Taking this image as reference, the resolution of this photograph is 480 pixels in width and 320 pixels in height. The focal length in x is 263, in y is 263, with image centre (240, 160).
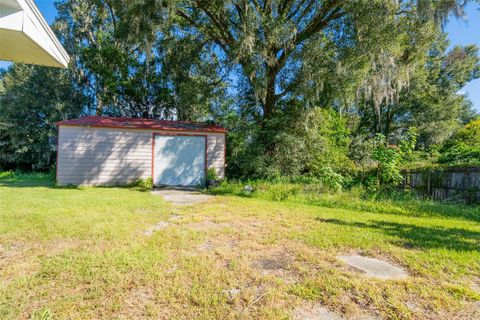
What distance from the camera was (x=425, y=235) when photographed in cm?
351

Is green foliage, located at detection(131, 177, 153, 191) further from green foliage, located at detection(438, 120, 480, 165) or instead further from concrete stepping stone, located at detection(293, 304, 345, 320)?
green foliage, located at detection(438, 120, 480, 165)

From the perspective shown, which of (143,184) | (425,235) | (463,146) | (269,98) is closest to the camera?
(425,235)

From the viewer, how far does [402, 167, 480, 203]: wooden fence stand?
19.7ft

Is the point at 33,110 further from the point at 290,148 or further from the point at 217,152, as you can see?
the point at 290,148

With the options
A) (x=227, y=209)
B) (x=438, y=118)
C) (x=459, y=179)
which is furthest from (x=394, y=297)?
(x=438, y=118)

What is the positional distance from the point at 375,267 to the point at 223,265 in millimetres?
1437

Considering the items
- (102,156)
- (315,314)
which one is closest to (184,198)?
(102,156)

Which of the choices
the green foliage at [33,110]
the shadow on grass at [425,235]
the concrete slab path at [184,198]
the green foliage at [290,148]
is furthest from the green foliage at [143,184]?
the green foliage at [33,110]

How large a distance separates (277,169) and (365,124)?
12.8m

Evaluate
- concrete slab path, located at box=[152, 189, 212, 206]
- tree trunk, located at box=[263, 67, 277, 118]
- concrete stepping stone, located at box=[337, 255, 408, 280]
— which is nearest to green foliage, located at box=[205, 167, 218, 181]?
concrete slab path, located at box=[152, 189, 212, 206]

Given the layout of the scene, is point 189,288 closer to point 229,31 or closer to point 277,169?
point 277,169

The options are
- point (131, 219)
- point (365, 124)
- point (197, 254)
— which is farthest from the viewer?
point (365, 124)

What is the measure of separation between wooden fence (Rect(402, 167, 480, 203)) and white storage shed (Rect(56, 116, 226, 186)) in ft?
19.4

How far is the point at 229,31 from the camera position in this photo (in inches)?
344
